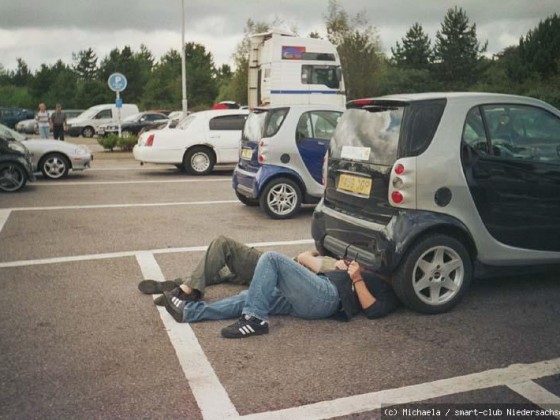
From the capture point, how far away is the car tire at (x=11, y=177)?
38.3 ft

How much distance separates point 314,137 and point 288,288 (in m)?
4.75

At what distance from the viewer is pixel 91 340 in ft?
13.9

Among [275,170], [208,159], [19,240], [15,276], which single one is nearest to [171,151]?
[208,159]

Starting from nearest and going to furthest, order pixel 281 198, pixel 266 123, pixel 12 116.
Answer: pixel 266 123 < pixel 281 198 < pixel 12 116

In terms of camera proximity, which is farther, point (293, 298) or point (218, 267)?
point (218, 267)

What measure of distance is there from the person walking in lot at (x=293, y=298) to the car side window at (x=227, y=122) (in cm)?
1029

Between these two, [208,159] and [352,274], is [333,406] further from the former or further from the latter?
[208,159]

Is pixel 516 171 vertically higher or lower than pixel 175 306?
higher

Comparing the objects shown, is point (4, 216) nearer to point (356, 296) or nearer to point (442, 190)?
point (356, 296)

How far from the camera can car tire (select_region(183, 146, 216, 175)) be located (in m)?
14.6

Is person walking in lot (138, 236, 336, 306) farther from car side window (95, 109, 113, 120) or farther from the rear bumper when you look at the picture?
car side window (95, 109, 113, 120)

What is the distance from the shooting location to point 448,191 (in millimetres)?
4727

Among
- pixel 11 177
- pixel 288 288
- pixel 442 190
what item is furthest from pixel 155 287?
pixel 11 177

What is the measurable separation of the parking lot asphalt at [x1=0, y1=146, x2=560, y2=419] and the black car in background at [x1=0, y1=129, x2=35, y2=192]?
552cm
